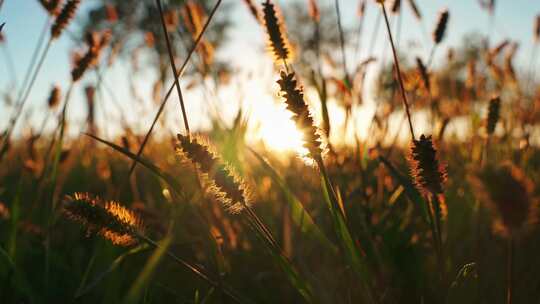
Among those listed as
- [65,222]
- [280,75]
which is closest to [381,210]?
[280,75]

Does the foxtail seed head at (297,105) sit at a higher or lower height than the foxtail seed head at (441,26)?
lower

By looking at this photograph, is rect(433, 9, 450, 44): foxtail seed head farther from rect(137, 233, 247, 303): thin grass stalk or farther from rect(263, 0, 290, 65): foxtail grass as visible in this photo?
rect(137, 233, 247, 303): thin grass stalk

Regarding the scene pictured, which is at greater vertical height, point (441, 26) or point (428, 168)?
point (441, 26)

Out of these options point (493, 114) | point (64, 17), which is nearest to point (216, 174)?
point (64, 17)

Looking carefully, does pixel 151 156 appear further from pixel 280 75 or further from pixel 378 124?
pixel 280 75

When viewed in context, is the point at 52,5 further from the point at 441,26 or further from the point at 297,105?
the point at 441,26

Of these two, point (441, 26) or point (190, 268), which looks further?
point (441, 26)

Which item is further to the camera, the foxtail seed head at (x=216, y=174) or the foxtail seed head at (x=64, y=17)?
the foxtail seed head at (x=64, y=17)

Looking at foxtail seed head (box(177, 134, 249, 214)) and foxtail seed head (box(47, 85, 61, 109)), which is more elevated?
foxtail seed head (box(47, 85, 61, 109))

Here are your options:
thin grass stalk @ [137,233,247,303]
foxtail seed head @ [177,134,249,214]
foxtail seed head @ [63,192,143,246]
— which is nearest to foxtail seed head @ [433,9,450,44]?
foxtail seed head @ [177,134,249,214]

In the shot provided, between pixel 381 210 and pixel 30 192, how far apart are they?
2.54 meters

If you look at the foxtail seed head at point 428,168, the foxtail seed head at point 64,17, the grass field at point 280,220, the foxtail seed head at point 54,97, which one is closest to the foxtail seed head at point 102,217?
the grass field at point 280,220

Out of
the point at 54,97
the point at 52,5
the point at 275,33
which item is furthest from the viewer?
the point at 54,97

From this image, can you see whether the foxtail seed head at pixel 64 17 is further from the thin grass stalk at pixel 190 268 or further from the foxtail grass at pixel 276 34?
the thin grass stalk at pixel 190 268
